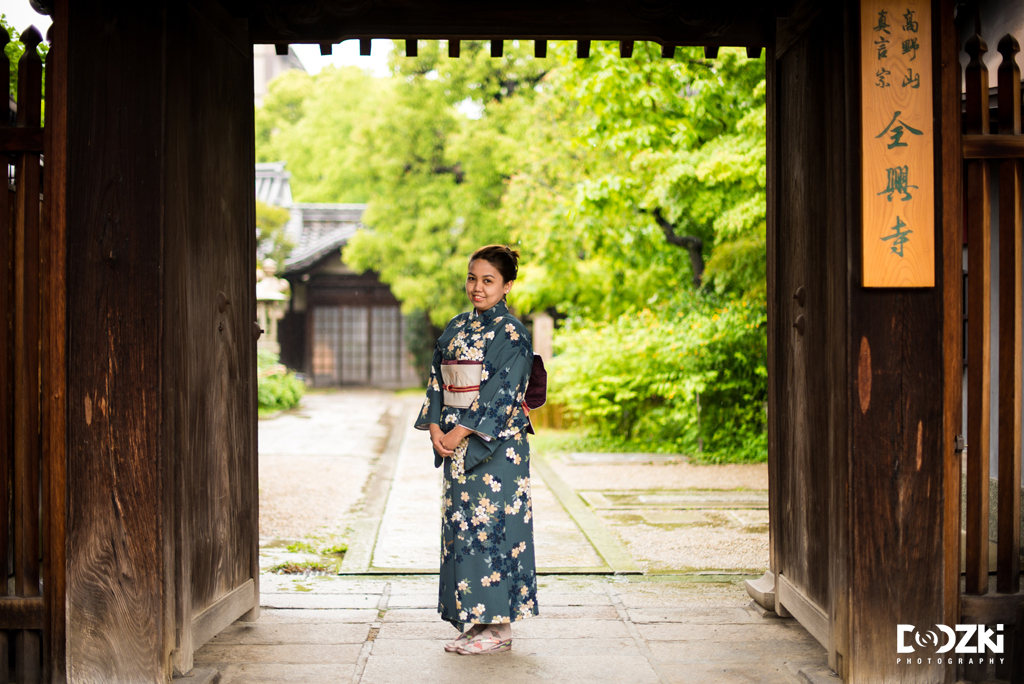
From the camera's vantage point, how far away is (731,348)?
31.1 feet

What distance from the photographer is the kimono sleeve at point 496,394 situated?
142 inches

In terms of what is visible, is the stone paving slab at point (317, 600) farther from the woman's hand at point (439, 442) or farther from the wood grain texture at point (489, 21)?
the wood grain texture at point (489, 21)

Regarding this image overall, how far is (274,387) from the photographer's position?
16469 millimetres

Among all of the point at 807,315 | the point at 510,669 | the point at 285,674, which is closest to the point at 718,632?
the point at 510,669

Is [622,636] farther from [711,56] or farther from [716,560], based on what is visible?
[711,56]

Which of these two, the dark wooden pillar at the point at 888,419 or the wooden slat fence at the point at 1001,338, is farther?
the wooden slat fence at the point at 1001,338

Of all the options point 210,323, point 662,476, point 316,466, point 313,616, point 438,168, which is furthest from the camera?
point 438,168

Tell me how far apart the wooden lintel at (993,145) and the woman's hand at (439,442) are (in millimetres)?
2399

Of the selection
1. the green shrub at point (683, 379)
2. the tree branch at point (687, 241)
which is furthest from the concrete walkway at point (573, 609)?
the tree branch at point (687, 241)

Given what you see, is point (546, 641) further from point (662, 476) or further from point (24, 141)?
point (662, 476)

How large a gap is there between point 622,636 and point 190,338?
231 cm

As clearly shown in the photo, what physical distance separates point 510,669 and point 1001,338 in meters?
2.39

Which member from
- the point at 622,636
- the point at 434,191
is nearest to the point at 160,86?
the point at 622,636

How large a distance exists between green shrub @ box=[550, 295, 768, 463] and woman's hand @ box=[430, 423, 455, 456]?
19.3ft
